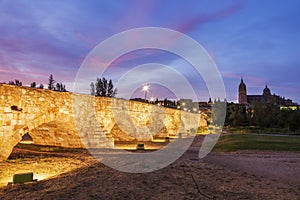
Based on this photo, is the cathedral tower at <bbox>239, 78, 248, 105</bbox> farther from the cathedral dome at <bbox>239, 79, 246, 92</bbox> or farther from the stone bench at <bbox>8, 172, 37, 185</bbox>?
the stone bench at <bbox>8, 172, 37, 185</bbox>

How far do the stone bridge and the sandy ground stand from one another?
6.44ft

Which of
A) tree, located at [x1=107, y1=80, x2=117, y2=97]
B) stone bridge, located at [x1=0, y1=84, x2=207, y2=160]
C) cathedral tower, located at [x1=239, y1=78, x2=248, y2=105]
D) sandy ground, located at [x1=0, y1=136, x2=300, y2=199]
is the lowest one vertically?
sandy ground, located at [x1=0, y1=136, x2=300, y2=199]

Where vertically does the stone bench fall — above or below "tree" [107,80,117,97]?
below

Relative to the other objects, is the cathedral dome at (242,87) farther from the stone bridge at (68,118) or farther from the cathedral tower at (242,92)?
the stone bridge at (68,118)

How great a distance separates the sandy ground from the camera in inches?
257

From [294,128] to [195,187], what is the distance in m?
40.7

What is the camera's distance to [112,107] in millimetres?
18359

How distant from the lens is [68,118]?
14.2 metres

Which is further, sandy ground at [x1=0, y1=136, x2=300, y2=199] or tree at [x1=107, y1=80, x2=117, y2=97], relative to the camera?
tree at [x1=107, y1=80, x2=117, y2=97]

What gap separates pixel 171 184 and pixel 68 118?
8890mm

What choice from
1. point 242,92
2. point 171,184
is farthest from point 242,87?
point 171,184

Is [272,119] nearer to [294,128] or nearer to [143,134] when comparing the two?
[294,128]

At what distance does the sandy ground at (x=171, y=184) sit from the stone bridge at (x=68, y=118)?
1964 mm

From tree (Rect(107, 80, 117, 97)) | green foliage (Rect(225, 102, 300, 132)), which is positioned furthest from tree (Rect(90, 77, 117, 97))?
green foliage (Rect(225, 102, 300, 132))
